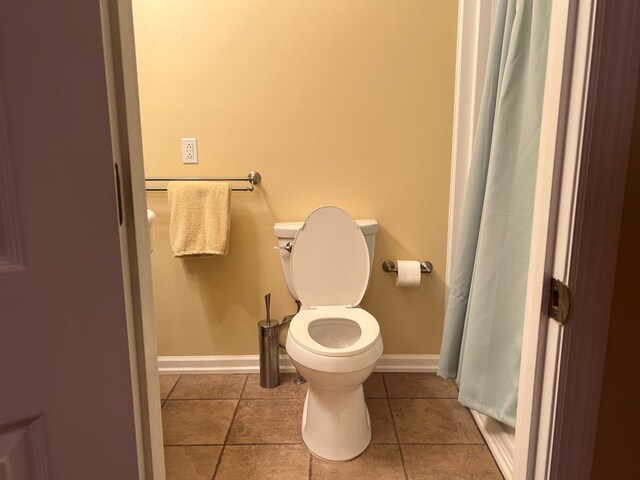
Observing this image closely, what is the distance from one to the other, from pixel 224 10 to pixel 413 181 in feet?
3.86

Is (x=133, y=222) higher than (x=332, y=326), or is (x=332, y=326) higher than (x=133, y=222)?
(x=133, y=222)

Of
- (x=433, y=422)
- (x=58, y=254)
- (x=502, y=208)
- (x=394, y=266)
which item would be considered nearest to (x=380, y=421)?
(x=433, y=422)

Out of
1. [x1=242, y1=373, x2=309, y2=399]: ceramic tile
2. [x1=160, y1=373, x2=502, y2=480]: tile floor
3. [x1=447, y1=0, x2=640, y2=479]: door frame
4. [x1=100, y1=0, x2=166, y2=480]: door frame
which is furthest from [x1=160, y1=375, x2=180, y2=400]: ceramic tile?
[x1=447, y1=0, x2=640, y2=479]: door frame

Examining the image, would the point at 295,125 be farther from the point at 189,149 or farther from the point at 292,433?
the point at 292,433

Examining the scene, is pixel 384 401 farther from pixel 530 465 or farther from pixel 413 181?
pixel 530 465

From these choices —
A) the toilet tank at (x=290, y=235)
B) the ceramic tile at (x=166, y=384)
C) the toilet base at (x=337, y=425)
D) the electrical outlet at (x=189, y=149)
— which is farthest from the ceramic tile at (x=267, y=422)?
the electrical outlet at (x=189, y=149)

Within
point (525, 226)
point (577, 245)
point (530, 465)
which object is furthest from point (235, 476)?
point (577, 245)

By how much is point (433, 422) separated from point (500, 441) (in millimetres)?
296

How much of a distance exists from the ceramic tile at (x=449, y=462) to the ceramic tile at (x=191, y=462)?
724 millimetres

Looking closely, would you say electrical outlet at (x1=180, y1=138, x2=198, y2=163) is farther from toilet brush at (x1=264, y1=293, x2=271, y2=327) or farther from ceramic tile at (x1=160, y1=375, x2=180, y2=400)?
ceramic tile at (x1=160, y1=375, x2=180, y2=400)

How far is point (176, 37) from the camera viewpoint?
1.95 metres

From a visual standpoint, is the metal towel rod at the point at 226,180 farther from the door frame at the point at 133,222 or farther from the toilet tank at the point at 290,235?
the door frame at the point at 133,222

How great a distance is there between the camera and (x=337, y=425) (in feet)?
5.27

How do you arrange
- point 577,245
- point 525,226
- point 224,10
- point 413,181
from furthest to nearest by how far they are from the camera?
point 413,181, point 224,10, point 525,226, point 577,245
